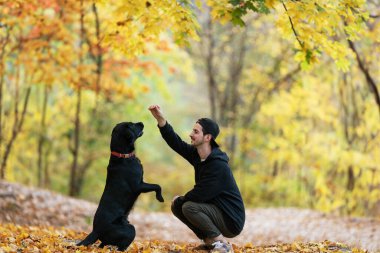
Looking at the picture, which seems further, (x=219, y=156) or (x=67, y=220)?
(x=67, y=220)

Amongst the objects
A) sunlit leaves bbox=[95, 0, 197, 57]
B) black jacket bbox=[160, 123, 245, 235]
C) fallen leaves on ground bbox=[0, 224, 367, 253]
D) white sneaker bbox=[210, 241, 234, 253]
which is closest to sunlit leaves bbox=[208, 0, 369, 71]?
sunlit leaves bbox=[95, 0, 197, 57]

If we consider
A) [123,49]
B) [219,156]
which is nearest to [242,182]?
[123,49]

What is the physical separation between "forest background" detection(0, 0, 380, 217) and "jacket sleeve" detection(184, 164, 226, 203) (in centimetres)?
184

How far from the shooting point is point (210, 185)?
4.73 m

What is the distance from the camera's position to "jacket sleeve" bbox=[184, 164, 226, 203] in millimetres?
4727

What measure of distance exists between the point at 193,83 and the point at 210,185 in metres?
11.7

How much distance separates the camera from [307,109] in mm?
14555

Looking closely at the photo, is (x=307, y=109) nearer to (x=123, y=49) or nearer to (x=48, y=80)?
(x=48, y=80)

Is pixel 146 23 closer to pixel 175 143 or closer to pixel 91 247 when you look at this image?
pixel 175 143

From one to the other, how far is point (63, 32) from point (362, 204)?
1057 centimetres

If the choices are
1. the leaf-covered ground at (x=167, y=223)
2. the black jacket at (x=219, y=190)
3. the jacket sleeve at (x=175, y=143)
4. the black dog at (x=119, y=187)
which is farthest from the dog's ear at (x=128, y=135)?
the leaf-covered ground at (x=167, y=223)

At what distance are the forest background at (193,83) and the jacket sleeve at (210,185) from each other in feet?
6.05

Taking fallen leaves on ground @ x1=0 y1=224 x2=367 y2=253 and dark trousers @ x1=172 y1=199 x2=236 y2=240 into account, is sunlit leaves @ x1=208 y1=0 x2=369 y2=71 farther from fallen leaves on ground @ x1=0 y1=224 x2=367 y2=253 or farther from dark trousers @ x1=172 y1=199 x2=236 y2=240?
fallen leaves on ground @ x1=0 y1=224 x2=367 y2=253

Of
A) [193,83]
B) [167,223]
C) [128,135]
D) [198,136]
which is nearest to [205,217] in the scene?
[198,136]
